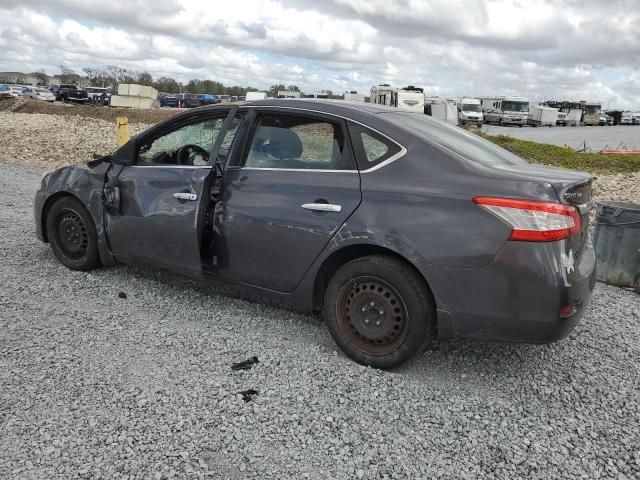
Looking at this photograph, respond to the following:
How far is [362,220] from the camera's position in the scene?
3473 mm

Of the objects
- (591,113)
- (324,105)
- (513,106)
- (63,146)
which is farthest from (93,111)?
(591,113)

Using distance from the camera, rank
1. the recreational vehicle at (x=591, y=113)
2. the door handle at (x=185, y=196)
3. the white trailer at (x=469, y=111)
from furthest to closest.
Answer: the recreational vehicle at (x=591, y=113) → the white trailer at (x=469, y=111) → the door handle at (x=185, y=196)

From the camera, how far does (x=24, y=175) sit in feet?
38.1

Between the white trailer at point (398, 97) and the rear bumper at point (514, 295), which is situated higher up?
the white trailer at point (398, 97)

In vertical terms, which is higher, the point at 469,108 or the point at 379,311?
the point at 469,108

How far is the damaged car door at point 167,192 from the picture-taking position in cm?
418

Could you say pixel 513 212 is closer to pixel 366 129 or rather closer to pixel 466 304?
pixel 466 304

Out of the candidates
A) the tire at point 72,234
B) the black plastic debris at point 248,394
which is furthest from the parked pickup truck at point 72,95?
the black plastic debris at point 248,394

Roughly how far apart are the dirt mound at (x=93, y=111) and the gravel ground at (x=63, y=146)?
564 centimetres

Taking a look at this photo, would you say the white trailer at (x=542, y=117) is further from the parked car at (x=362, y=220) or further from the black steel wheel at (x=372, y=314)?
the black steel wheel at (x=372, y=314)

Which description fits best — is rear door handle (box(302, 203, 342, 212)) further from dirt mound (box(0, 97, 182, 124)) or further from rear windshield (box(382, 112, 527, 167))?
dirt mound (box(0, 97, 182, 124))

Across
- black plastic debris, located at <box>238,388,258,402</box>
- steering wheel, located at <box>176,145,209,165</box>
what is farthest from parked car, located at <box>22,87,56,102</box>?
black plastic debris, located at <box>238,388,258,402</box>

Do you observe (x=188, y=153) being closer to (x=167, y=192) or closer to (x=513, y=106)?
(x=167, y=192)

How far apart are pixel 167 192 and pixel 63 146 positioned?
13.3 meters
